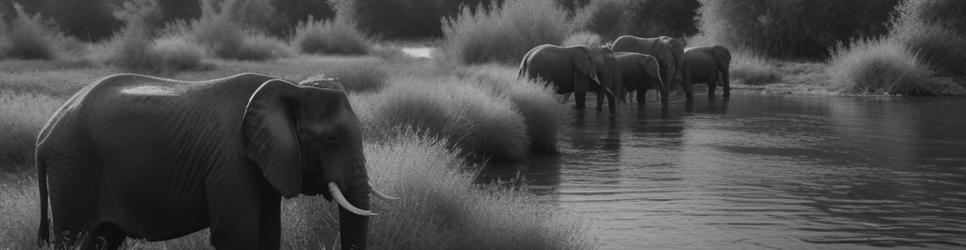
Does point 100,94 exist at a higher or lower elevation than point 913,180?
higher

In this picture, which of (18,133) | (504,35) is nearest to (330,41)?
(504,35)

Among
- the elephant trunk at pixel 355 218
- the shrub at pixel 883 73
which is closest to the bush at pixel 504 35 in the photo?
the shrub at pixel 883 73

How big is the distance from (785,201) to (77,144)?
23.6 feet

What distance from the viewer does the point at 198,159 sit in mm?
5203

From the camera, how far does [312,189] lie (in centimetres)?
530

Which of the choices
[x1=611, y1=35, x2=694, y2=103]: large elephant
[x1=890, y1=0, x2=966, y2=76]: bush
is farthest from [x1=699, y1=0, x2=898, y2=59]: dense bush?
[x1=611, y1=35, x2=694, y2=103]: large elephant

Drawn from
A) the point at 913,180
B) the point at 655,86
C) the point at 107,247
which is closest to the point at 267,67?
the point at 655,86

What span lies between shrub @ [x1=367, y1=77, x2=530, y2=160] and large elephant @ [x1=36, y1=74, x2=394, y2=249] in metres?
7.05

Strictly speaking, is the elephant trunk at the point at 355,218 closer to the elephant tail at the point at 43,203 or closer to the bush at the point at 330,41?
the elephant tail at the point at 43,203

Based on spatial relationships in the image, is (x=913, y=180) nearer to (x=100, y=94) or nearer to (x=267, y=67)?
(x=100, y=94)

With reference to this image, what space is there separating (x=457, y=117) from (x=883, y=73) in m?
18.7

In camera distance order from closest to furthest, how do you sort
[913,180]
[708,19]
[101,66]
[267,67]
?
[913,180] < [101,66] < [267,67] < [708,19]

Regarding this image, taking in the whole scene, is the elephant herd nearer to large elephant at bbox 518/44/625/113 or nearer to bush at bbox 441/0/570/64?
large elephant at bbox 518/44/625/113

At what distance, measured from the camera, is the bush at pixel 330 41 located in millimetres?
30219
